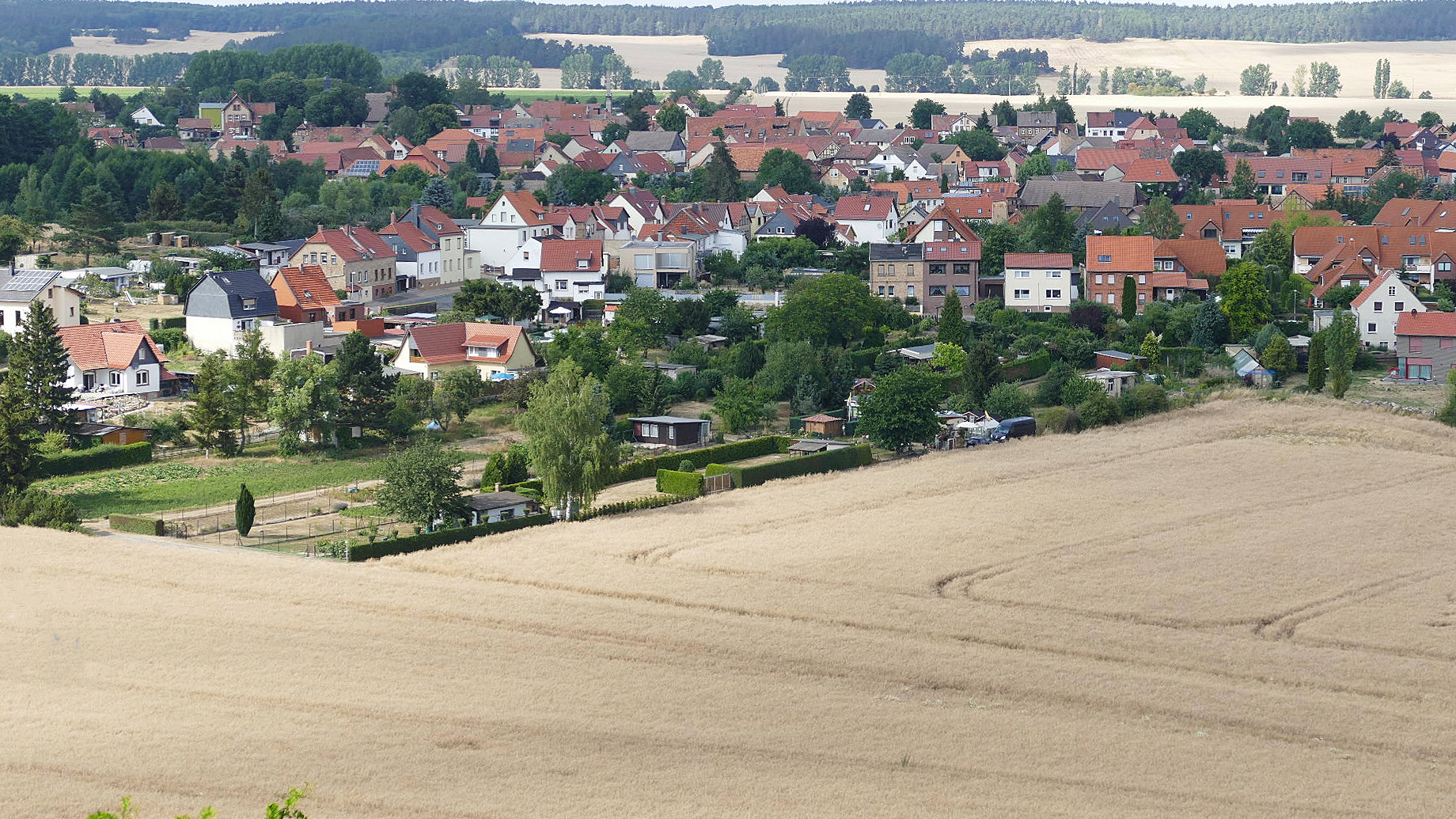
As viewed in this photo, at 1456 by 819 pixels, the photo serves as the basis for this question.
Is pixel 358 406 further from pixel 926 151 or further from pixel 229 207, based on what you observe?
pixel 926 151

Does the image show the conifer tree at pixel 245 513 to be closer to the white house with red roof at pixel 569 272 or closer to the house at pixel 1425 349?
the white house with red roof at pixel 569 272

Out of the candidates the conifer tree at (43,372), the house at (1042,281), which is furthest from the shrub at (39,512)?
the house at (1042,281)

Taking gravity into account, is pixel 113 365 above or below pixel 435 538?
above

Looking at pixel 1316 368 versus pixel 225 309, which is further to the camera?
pixel 225 309

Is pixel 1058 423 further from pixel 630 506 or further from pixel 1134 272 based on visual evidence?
pixel 1134 272

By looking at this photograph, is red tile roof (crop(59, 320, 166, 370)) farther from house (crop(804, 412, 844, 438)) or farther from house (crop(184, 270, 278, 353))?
house (crop(804, 412, 844, 438))

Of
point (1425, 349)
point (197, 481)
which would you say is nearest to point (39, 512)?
point (197, 481)
